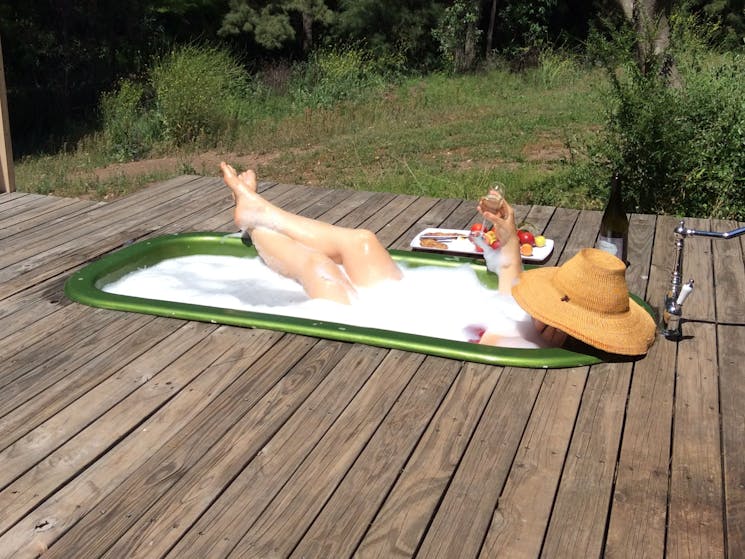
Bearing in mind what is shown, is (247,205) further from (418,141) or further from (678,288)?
(418,141)

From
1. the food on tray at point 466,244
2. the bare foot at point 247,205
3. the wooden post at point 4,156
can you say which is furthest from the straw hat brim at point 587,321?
the wooden post at point 4,156

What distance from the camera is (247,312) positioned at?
2.66 m

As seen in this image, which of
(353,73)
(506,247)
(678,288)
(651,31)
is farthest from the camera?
(353,73)

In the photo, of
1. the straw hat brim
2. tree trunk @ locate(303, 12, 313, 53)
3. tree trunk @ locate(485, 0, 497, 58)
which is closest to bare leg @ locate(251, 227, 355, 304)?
the straw hat brim

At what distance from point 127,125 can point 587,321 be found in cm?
758

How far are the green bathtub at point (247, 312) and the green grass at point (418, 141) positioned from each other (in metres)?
2.33

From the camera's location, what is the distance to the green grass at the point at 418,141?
637 cm

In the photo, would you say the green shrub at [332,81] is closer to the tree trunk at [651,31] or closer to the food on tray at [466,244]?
the tree trunk at [651,31]

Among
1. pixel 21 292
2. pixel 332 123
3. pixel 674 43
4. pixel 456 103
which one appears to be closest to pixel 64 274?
pixel 21 292

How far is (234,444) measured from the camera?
194 cm

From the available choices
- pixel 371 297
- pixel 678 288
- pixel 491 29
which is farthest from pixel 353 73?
pixel 678 288

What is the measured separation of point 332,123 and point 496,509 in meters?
7.76

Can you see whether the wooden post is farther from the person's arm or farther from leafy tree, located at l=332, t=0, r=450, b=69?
leafy tree, located at l=332, t=0, r=450, b=69

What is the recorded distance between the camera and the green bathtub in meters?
2.37
